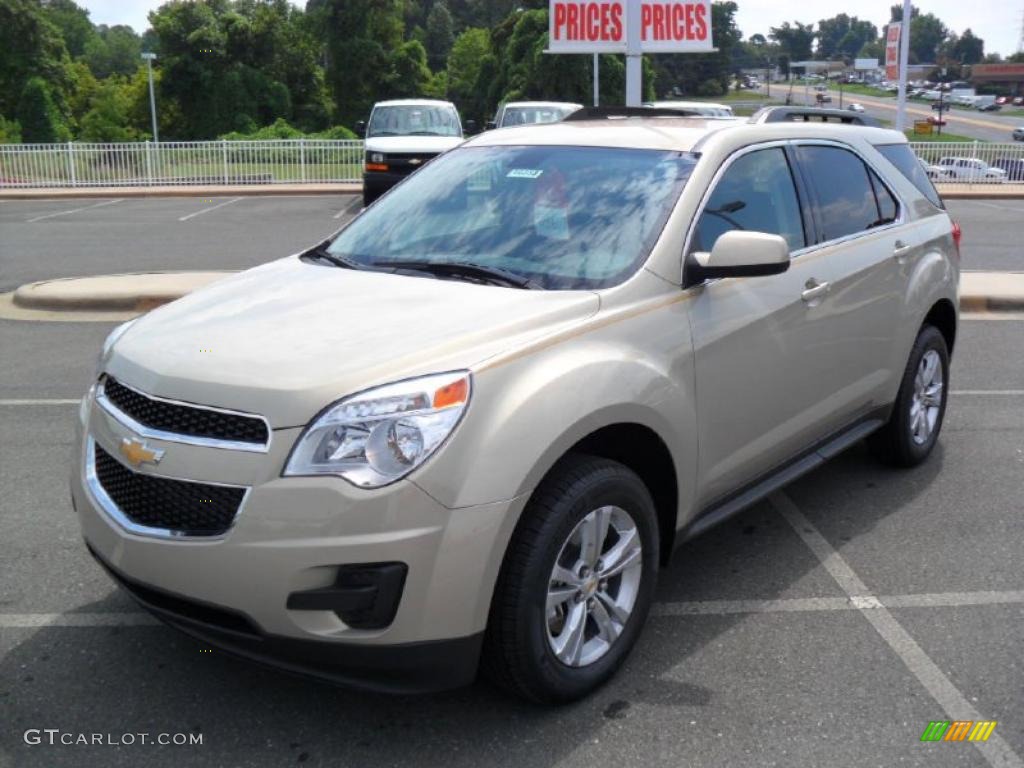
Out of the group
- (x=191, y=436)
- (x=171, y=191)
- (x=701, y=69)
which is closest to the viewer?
(x=191, y=436)

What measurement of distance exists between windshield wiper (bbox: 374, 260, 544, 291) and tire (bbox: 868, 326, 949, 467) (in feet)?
8.24

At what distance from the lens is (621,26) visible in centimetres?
1581

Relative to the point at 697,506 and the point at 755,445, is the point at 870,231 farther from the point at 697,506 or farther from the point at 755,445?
the point at 697,506

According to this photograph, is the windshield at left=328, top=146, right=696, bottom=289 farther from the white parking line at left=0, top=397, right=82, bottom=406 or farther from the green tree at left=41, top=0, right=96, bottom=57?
the green tree at left=41, top=0, right=96, bottom=57

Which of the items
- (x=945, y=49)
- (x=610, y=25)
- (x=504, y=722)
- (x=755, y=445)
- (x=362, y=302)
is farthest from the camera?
(x=945, y=49)

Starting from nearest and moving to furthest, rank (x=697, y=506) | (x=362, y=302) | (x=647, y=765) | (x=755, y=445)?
1. (x=647, y=765)
2. (x=362, y=302)
3. (x=697, y=506)
4. (x=755, y=445)

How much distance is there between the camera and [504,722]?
3254 mm

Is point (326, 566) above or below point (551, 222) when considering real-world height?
below

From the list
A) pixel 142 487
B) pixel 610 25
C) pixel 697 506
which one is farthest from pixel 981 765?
pixel 610 25

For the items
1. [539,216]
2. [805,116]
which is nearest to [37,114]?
[805,116]

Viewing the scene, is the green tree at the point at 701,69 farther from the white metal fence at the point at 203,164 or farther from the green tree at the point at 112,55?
the white metal fence at the point at 203,164

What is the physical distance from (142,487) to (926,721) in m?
2.45

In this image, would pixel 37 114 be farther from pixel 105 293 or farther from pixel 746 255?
pixel 746 255

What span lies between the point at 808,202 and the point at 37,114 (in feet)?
186
